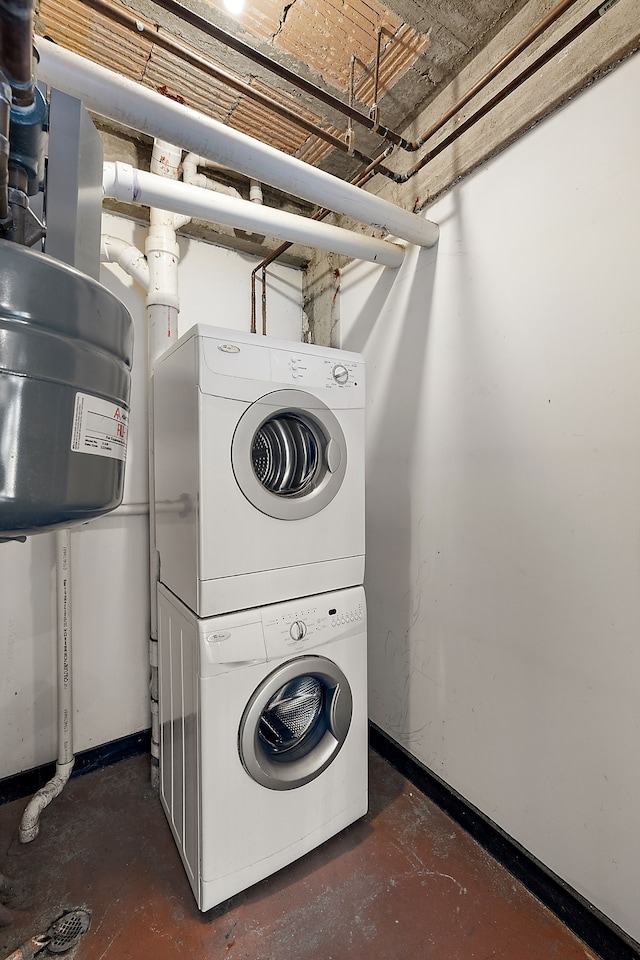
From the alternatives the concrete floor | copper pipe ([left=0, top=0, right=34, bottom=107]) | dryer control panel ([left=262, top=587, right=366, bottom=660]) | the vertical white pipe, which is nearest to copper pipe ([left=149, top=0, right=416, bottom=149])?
the vertical white pipe

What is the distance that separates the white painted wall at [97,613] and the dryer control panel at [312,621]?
997 millimetres

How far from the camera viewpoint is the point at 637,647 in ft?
3.67

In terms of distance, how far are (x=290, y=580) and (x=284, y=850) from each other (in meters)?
0.87

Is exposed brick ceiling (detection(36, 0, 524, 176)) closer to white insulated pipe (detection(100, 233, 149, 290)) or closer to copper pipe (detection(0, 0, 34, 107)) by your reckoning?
white insulated pipe (detection(100, 233, 149, 290))

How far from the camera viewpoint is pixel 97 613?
6.47 feet

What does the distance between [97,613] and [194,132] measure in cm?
189

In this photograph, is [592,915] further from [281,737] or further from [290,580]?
[290,580]

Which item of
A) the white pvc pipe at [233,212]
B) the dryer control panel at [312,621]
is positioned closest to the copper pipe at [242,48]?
the white pvc pipe at [233,212]

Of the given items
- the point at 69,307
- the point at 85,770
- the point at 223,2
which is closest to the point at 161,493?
the point at 69,307

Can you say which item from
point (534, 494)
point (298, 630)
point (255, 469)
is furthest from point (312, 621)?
point (534, 494)

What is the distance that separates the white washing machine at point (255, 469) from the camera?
4.20ft

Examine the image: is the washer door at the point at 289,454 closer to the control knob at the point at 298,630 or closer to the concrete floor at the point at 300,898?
the control knob at the point at 298,630

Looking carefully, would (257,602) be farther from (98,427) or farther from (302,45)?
(302,45)

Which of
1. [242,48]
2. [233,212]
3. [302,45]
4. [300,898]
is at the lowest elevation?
[300,898]
